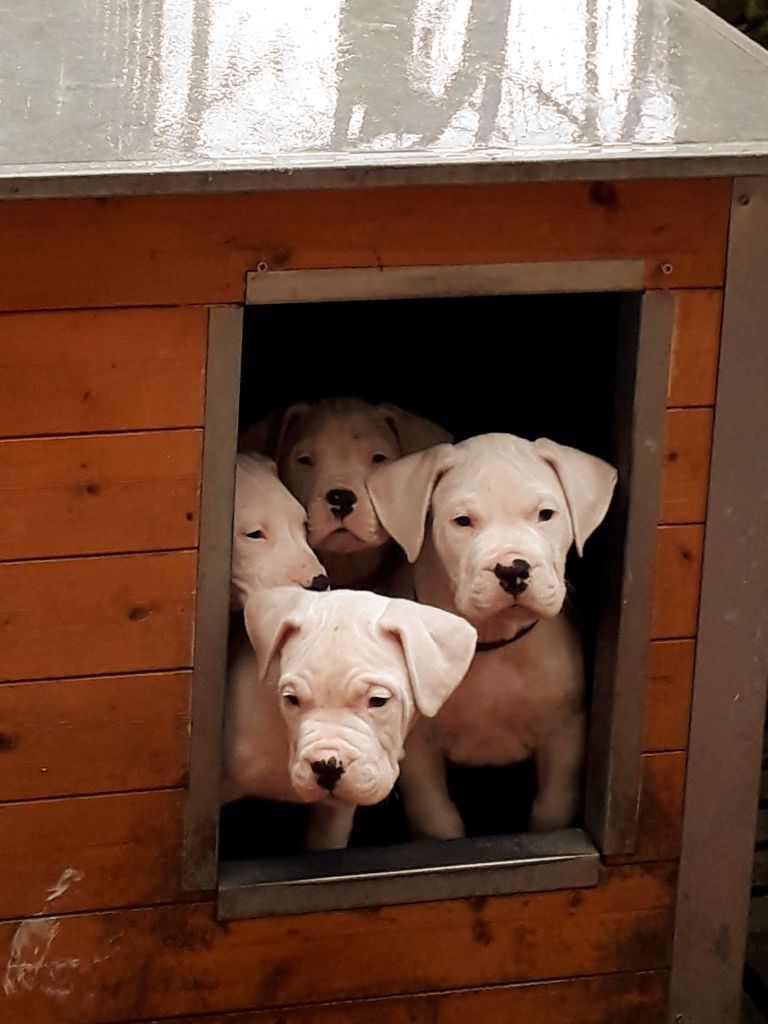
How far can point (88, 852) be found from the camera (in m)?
1.69

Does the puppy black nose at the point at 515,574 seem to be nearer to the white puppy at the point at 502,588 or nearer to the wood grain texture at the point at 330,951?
the white puppy at the point at 502,588

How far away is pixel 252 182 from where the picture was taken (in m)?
1.45

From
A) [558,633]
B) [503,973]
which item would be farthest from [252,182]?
[503,973]

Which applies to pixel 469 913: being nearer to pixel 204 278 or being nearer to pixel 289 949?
pixel 289 949

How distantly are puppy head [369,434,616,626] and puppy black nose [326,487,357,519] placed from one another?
0.15ft

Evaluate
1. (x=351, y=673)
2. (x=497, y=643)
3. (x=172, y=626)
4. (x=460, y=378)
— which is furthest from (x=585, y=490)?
(x=460, y=378)

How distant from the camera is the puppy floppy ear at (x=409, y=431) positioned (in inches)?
75.8

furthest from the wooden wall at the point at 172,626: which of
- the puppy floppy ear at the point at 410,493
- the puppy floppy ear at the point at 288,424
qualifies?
the puppy floppy ear at the point at 288,424

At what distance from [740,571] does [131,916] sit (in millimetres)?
681

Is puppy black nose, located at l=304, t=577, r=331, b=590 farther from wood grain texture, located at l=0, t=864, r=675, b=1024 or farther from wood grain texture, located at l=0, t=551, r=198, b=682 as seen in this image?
wood grain texture, located at l=0, t=864, r=675, b=1024

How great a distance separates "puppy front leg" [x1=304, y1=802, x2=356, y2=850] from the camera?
6.08 feet

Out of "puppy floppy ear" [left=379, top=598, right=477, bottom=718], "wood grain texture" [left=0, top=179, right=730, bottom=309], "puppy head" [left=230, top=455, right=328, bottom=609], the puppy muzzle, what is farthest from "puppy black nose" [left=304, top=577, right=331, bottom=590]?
"wood grain texture" [left=0, top=179, right=730, bottom=309]

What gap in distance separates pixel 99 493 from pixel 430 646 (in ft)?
1.08

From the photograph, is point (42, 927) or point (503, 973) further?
point (503, 973)
